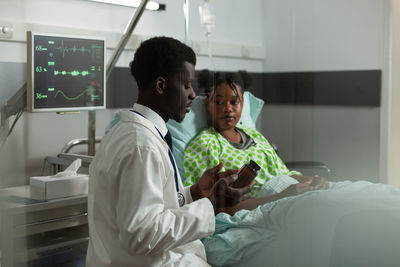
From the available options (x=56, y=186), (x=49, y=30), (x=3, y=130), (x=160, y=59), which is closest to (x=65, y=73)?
(x=49, y=30)

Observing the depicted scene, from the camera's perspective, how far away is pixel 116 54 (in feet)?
6.86

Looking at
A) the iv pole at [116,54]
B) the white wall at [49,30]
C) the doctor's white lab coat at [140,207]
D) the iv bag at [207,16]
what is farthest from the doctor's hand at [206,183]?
the iv pole at [116,54]

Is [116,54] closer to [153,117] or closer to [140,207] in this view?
[153,117]

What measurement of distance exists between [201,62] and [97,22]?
2.58 ft

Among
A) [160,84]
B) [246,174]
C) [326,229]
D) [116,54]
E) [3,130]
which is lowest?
[326,229]

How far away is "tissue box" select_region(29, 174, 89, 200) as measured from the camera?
6.17ft

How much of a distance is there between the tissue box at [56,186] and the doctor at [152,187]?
0.51 m

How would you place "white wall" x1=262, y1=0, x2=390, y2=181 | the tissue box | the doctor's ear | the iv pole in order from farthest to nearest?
the iv pole → the tissue box → the doctor's ear → "white wall" x1=262, y1=0, x2=390, y2=181

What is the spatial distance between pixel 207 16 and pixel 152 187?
0.56 m

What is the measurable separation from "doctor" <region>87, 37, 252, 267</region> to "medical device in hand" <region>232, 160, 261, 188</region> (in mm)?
19

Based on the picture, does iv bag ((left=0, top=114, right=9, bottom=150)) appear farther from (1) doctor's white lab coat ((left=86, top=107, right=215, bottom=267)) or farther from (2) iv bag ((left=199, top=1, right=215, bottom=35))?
(2) iv bag ((left=199, top=1, right=215, bottom=35))

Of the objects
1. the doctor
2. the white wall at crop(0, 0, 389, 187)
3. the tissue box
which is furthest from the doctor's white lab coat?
the tissue box

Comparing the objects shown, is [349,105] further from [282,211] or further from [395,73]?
[282,211]

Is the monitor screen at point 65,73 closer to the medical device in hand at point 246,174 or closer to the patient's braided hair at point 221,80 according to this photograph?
the patient's braided hair at point 221,80
